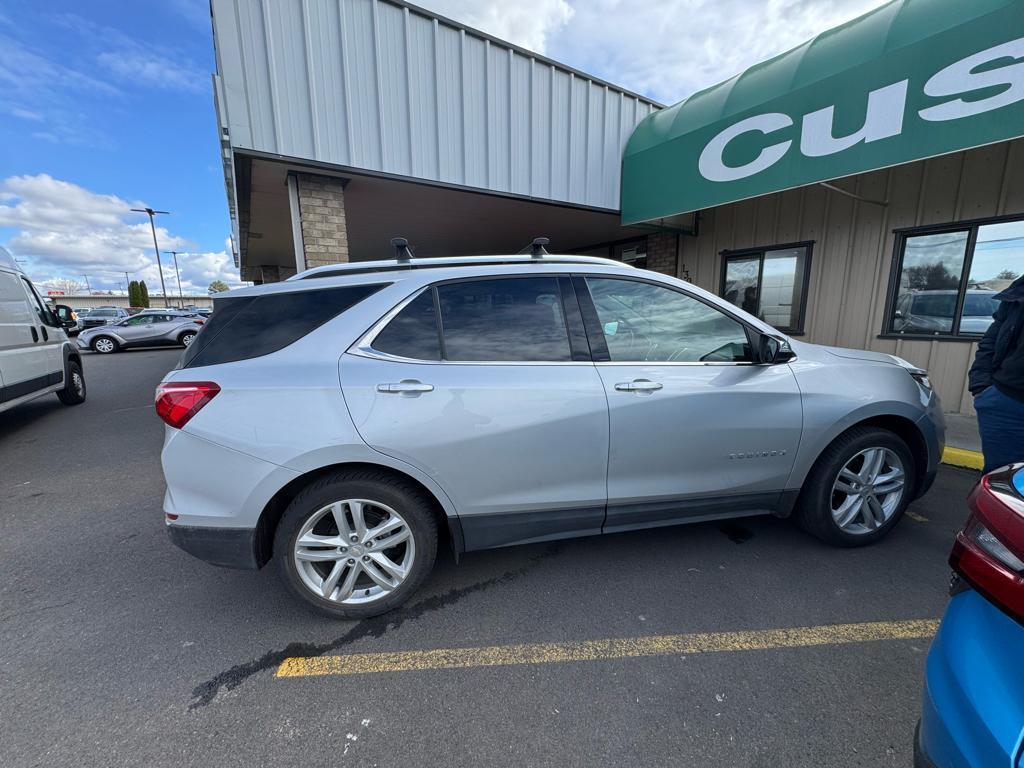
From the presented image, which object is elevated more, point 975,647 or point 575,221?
point 575,221

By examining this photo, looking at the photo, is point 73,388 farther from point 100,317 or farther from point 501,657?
point 100,317

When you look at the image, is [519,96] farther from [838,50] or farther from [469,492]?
[469,492]

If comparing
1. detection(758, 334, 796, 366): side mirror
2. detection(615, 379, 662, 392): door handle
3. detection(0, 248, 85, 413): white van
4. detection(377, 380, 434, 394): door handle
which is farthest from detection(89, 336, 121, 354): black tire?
detection(758, 334, 796, 366): side mirror

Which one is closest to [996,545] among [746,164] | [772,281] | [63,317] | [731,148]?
[746,164]

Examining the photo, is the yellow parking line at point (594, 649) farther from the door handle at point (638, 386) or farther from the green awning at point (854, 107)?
the green awning at point (854, 107)

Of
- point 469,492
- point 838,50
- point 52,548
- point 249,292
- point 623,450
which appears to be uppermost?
point 838,50

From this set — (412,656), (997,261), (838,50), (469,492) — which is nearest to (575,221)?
(838,50)

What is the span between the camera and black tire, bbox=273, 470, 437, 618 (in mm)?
2129

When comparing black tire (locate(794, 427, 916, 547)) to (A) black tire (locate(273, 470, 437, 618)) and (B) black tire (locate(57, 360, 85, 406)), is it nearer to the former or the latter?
(A) black tire (locate(273, 470, 437, 618))

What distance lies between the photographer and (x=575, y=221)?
906 centimetres

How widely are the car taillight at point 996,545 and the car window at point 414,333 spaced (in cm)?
196

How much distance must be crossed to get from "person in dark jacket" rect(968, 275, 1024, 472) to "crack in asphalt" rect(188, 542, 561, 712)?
268cm

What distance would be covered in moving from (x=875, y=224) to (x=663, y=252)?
358 centimetres

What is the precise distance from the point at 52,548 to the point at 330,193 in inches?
178
